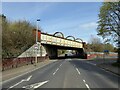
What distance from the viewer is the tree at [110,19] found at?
1806 inches

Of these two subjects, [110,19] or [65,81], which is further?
[110,19]

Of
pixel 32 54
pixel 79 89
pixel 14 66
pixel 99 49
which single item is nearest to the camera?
pixel 79 89

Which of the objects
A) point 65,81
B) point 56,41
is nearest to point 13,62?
point 65,81

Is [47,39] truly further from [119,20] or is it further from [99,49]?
[99,49]

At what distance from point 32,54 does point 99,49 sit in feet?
285

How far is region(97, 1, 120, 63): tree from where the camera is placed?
45.9 metres

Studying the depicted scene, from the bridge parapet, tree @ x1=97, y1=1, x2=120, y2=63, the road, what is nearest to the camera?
the road

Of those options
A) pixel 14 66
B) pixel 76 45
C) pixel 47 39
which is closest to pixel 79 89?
pixel 14 66

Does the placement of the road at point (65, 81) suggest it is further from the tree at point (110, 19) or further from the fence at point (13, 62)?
the tree at point (110, 19)

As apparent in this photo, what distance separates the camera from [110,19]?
154ft

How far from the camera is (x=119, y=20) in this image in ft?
152

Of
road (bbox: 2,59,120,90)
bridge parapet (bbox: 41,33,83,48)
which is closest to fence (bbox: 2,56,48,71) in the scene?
road (bbox: 2,59,120,90)

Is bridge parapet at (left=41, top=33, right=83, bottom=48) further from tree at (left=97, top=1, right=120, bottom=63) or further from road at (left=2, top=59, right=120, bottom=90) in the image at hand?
road at (left=2, top=59, right=120, bottom=90)

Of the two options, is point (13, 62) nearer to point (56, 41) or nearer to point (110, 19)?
point (110, 19)
